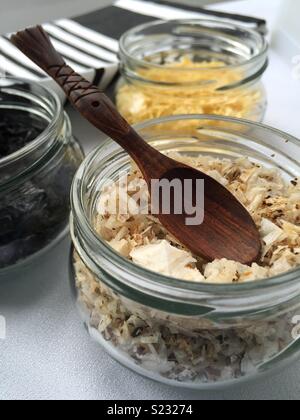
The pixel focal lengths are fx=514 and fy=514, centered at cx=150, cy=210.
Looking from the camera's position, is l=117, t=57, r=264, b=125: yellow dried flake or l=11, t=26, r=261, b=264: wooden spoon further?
l=117, t=57, r=264, b=125: yellow dried flake

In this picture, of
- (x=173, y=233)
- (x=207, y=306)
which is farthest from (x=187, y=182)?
(x=207, y=306)

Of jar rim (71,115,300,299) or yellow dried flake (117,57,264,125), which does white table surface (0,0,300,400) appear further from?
yellow dried flake (117,57,264,125)

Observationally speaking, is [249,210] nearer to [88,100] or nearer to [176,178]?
[176,178]

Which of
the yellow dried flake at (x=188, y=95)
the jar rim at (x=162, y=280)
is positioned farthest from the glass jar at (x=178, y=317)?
the yellow dried flake at (x=188, y=95)

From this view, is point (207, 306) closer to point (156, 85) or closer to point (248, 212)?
point (248, 212)

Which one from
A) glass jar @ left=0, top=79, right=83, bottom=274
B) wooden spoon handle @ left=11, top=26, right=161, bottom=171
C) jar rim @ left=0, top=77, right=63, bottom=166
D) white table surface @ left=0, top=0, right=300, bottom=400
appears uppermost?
wooden spoon handle @ left=11, top=26, right=161, bottom=171

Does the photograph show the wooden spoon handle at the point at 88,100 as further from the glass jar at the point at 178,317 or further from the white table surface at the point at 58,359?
the white table surface at the point at 58,359

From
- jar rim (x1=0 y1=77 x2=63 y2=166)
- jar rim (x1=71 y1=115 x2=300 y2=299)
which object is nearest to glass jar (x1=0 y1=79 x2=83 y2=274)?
jar rim (x1=0 y1=77 x2=63 y2=166)
